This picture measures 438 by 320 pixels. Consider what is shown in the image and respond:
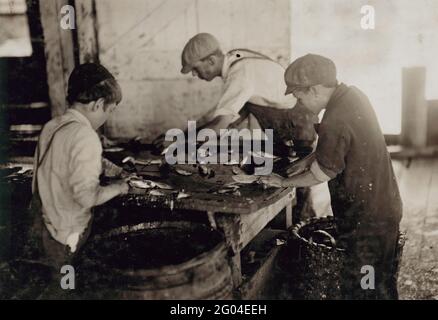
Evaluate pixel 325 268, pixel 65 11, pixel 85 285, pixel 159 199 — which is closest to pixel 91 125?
pixel 159 199

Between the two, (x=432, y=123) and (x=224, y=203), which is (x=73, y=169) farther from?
(x=432, y=123)

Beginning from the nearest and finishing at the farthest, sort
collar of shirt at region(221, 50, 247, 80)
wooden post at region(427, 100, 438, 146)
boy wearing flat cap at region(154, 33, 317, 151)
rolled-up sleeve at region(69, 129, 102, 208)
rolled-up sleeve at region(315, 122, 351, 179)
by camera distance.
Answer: rolled-up sleeve at region(69, 129, 102, 208) < rolled-up sleeve at region(315, 122, 351, 179) < boy wearing flat cap at region(154, 33, 317, 151) < collar of shirt at region(221, 50, 247, 80) < wooden post at region(427, 100, 438, 146)

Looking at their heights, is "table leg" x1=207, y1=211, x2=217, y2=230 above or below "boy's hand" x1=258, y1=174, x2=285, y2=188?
below

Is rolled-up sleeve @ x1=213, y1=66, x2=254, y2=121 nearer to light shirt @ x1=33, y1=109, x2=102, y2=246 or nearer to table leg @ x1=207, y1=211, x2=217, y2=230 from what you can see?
table leg @ x1=207, y1=211, x2=217, y2=230

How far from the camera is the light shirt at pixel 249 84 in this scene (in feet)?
14.7

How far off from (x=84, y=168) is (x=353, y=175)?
5.73 feet

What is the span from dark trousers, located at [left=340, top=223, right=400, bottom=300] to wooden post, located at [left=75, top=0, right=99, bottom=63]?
476cm

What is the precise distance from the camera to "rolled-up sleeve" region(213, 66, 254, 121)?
4.43 meters

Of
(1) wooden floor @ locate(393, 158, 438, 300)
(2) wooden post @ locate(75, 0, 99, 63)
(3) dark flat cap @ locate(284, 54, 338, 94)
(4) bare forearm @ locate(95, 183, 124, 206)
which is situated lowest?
(1) wooden floor @ locate(393, 158, 438, 300)

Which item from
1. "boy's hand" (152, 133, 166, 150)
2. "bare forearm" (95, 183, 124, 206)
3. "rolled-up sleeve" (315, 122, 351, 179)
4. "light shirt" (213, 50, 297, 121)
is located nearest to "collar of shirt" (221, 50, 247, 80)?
"light shirt" (213, 50, 297, 121)

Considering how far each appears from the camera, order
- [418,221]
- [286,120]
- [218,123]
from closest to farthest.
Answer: [218,123], [286,120], [418,221]

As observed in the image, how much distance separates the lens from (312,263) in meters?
3.64

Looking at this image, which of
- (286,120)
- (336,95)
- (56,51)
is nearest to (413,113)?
(286,120)

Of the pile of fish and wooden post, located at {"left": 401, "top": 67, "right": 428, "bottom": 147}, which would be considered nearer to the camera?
the pile of fish
